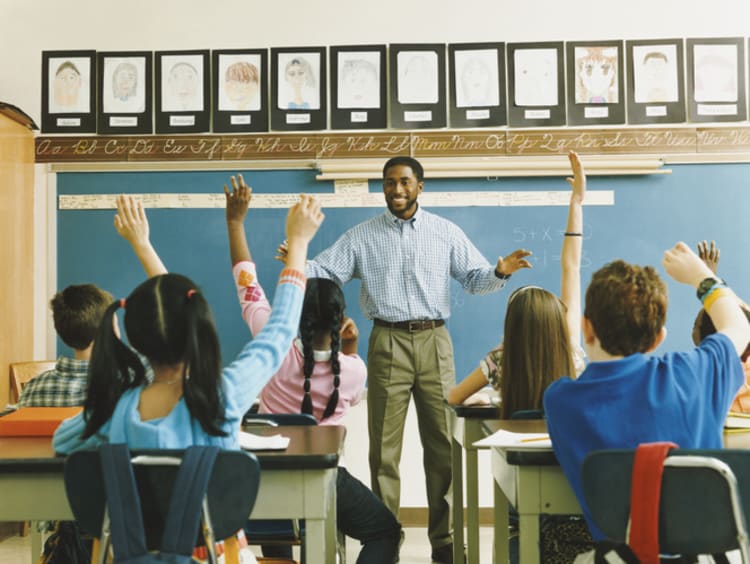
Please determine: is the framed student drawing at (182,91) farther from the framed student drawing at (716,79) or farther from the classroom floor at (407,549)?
the framed student drawing at (716,79)

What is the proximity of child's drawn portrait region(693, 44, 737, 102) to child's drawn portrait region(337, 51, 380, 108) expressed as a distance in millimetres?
1690

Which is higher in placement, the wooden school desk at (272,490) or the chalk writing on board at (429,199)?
the chalk writing on board at (429,199)

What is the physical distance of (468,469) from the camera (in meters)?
2.83

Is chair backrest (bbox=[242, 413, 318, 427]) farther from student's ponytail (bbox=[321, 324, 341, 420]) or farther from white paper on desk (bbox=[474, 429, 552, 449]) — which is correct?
white paper on desk (bbox=[474, 429, 552, 449])

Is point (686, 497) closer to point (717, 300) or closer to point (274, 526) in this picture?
point (717, 300)

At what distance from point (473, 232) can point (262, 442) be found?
269 centimetres

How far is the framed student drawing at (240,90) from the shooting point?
434 cm

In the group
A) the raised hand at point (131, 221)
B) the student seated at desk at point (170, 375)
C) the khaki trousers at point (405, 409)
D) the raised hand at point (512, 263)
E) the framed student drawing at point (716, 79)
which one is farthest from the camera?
the framed student drawing at point (716, 79)

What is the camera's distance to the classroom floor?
363cm

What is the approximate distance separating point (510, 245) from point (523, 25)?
1174 millimetres

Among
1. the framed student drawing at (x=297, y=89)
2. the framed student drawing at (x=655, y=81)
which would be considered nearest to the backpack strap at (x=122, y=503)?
the framed student drawing at (x=297, y=89)

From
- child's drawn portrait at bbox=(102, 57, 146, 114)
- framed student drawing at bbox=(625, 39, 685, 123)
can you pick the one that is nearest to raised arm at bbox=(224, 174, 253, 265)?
child's drawn portrait at bbox=(102, 57, 146, 114)

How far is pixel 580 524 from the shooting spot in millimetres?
2076

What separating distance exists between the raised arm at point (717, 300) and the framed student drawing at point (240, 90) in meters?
2.97
